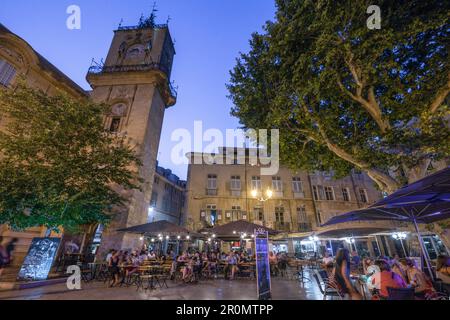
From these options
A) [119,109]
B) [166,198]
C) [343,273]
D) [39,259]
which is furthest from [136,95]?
[166,198]

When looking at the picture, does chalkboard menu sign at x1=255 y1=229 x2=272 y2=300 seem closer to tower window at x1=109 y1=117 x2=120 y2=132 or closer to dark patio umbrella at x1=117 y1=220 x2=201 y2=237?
dark patio umbrella at x1=117 y1=220 x2=201 y2=237

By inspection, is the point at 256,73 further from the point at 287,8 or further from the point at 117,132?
the point at 117,132

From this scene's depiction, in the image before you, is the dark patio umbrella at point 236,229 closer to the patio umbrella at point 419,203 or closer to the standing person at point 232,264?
the standing person at point 232,264

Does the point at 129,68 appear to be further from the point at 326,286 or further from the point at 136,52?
the point at 326,286

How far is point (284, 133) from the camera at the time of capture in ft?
32.1

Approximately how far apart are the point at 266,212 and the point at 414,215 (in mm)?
15739

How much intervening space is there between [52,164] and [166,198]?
823 inches

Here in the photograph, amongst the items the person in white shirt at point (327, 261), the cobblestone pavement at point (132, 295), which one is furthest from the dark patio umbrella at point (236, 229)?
the cobblestone pavement at point (132, 295)

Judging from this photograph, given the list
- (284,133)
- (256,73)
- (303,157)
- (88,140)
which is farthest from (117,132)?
(303,157)

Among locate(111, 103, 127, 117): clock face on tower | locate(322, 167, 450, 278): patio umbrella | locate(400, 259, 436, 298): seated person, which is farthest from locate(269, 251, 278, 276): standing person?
locate(111, 103, 127, 117): clock face on tower

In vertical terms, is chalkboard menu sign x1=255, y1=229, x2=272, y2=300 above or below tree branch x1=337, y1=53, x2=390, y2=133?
below

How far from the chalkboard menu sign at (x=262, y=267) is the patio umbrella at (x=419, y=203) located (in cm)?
250

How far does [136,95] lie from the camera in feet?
50.4

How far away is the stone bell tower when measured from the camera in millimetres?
12352
